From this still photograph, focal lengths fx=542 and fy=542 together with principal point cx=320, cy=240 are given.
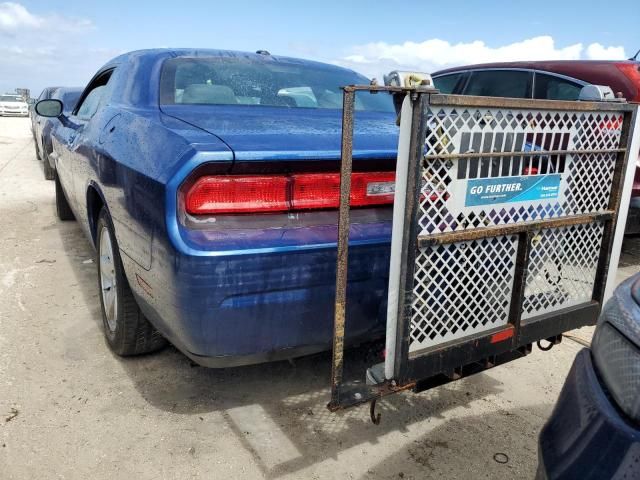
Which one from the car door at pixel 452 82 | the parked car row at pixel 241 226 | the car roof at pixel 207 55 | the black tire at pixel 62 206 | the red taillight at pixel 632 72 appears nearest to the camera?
the parked car row at pixel 241 226

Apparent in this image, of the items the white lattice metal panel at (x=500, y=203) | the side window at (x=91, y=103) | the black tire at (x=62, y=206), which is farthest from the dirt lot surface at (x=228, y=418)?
the black tire at (x=62, y=206)

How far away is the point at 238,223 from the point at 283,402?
3.38 feet

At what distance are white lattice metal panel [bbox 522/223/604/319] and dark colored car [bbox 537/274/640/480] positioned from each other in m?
0.83

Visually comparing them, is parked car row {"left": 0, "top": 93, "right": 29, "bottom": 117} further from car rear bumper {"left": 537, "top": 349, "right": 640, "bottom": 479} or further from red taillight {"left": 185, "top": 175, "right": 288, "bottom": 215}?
car rear bumper {"left": 537, "top": 349, "right": 640, "bottom": 479}

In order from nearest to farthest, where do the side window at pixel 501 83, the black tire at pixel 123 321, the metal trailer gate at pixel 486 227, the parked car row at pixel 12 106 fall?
the metal trailer gate at pixel 486 227 < the black tire at pixel 123 321 < the side window at pixel 501 83 < the parked car row at pixel 12 106

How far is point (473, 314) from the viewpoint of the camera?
6.88 ft

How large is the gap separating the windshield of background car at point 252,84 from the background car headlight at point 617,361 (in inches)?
80.4

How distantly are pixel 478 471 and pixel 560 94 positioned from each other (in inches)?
150

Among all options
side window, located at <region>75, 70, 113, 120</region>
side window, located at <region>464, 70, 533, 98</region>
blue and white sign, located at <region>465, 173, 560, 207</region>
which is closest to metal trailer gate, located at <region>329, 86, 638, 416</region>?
blue and white sign, located at <region>465, 173, 560, 207</region>

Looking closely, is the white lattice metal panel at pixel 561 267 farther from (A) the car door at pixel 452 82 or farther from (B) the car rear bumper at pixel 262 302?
(A) the car door at pixel 452 82

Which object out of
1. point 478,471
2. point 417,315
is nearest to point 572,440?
point 417,315

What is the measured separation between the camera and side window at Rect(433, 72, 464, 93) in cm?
607

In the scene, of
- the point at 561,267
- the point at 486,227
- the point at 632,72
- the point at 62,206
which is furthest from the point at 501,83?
the point at 62,206

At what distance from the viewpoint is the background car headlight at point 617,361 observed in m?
1.11
